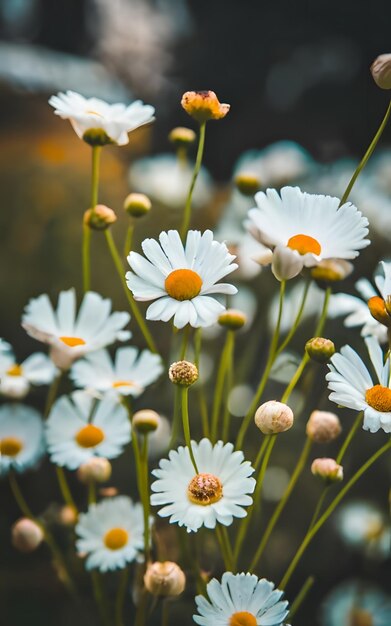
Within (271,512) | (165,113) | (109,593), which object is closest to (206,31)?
(165,113)

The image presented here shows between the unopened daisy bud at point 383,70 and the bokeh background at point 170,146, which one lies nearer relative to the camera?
the unopened daisy bud at point 383,70

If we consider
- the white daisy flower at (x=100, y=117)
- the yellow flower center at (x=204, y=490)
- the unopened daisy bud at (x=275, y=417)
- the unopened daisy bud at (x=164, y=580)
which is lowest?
the unopened daisy bud at (x=164, y=580)

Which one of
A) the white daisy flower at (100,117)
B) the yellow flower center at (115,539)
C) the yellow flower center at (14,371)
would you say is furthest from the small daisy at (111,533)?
the white daisy flower at (100,117)

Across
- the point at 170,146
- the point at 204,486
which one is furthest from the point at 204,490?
the point at 170,146

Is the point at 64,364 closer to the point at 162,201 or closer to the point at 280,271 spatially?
the point at 280,271

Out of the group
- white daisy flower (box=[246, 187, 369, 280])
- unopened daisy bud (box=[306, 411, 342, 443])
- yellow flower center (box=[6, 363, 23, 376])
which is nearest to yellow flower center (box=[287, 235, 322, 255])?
white daisy flower (box=[246, 187, 369, 280])

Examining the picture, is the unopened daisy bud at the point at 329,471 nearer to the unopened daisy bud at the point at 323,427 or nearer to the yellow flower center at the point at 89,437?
the unopened daisy bud at the point at 323,427
